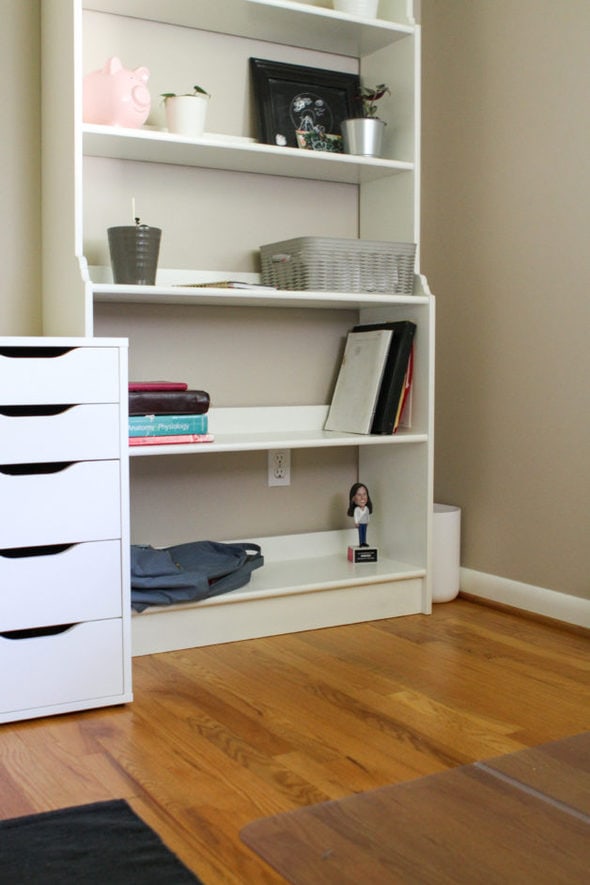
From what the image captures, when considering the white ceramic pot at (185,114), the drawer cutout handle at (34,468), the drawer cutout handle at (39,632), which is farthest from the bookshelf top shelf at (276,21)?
the drawer cutout handle at (39,632)

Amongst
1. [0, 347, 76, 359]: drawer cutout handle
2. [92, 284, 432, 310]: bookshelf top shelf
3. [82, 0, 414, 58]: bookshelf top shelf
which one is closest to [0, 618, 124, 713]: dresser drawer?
[0, 347, 76, 359]: drawer cutout handle

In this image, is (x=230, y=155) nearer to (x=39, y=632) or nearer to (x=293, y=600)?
(x=293, y=600)

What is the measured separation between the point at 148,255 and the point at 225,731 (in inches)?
43.7

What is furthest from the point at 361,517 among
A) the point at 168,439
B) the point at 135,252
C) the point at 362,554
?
the point at 135,252

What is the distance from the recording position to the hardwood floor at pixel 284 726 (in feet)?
4.94

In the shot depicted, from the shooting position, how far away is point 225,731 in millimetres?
1809

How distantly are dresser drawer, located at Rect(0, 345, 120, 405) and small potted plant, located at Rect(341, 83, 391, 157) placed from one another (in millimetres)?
1075

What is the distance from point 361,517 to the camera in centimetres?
276

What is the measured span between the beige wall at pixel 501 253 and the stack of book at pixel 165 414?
407 mm

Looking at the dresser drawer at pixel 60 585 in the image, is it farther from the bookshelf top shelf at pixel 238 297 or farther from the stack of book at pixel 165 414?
the bookshelf top shelf at pixel 238 297

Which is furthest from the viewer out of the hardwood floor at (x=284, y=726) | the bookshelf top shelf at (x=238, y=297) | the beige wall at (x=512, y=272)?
the beige wall at (x=512, y=272)

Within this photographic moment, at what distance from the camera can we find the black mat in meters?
1.26

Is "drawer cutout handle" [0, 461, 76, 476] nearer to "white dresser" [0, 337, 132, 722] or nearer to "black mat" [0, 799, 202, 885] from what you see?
"white dresser" [0, 337, 132, 722]

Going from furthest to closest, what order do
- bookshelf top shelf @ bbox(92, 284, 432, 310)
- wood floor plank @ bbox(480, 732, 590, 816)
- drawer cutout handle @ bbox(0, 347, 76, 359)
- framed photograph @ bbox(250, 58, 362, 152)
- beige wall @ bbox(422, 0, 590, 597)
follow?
framed photograph @ bbox(250, 58, 362, 152)
beige wall @ bbox(422, 0, 590, 597)
bookshelf top shelf @ bbox(92, 284, 432, 310)
drawer cutout handle @ bbox(0, 347, 76, 359)
wood floor plank @ bbox(480, 732, 590, 816)
